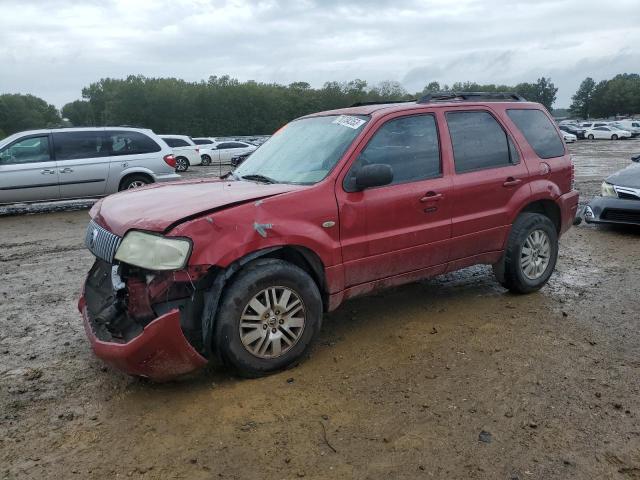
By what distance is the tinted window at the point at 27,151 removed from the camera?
10.8 m

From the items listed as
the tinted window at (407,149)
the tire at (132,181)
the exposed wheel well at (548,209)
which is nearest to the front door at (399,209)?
the tinted window at (407,149)

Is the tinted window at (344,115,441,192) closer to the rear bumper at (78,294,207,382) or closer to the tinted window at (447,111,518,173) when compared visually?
the tinted window at (447,111,518,173)

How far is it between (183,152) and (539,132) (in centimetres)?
2201

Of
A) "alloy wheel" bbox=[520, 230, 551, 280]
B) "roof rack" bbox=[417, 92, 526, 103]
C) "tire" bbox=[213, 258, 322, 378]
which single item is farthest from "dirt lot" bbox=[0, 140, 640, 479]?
"roof rack" bbox=[417, 92, 526, 103]

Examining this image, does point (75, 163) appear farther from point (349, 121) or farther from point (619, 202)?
point (619, 202)

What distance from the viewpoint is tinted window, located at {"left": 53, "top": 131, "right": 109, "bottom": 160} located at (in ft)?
36.5

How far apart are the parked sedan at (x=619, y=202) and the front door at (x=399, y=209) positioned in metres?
4.91

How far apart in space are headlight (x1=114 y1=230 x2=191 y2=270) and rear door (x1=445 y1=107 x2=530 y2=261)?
2.36 m

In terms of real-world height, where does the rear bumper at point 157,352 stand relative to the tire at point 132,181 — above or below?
below

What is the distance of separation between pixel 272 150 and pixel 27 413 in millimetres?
2768

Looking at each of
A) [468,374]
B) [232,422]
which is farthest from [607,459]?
[232,422]

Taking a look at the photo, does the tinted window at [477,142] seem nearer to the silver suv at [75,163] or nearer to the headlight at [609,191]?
the headlight at [609,191]

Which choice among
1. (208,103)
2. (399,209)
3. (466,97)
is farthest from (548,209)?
(208,103)

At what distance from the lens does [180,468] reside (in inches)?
112
